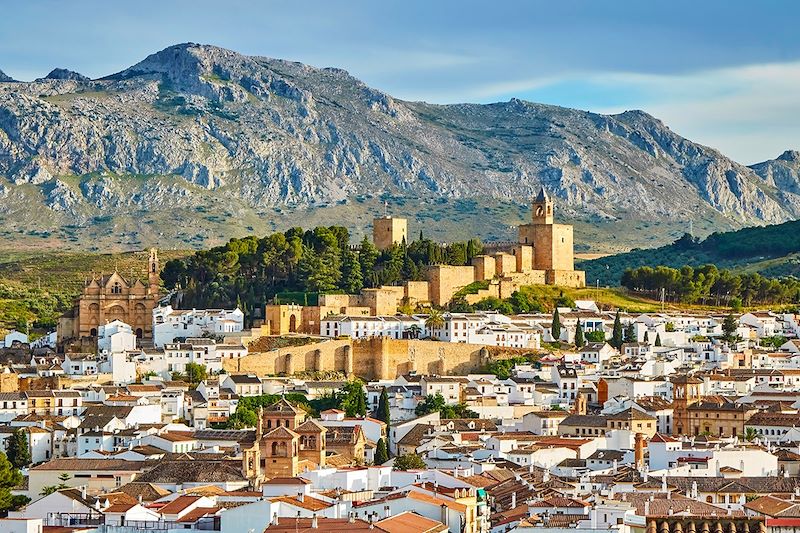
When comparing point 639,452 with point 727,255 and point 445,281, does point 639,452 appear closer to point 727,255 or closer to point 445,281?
point 445,281

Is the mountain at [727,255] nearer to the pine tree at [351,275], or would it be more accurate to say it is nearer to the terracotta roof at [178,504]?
the pine tree at [351,275]

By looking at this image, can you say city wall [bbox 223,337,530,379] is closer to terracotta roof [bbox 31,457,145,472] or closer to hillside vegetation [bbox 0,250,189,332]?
hillside vegetation [bbox 0,250,189,332]

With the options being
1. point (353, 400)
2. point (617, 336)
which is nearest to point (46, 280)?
point (617, 336)

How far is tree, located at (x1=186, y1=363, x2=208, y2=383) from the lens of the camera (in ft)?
197

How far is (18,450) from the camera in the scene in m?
49.5

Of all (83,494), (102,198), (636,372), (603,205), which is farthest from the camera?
(603,205)

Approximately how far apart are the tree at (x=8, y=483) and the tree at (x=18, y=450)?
2201 mm

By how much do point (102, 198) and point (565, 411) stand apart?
91.8 metres

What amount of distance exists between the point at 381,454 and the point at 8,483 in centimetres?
1047

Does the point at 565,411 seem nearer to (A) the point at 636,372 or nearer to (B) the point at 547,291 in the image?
(A) the point at 636,372

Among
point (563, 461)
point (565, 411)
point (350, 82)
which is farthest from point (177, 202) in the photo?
point (563, 461)

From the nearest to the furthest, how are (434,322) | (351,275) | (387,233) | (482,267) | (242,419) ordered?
(242,419), (434,322), (351,275), (482,267), (387,233)

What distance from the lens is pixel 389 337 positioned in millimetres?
64812

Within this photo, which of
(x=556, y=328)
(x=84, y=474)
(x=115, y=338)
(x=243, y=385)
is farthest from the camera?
(x=556, y=328)
